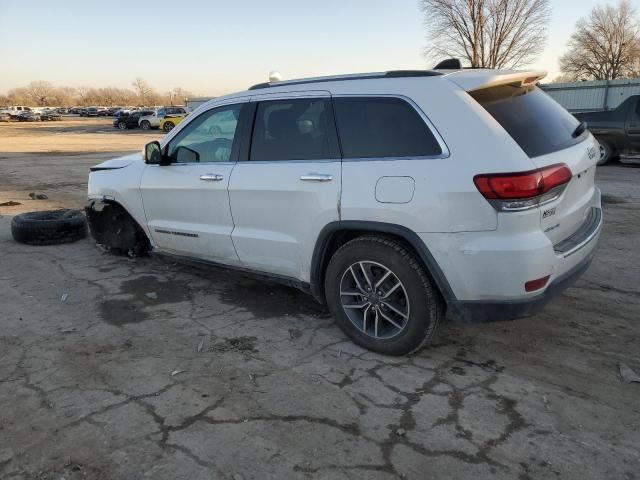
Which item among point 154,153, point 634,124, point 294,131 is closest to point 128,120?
point 634,124

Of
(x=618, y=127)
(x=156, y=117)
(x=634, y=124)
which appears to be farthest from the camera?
(x=156, y=117)

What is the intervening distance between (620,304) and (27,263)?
19.2 feet

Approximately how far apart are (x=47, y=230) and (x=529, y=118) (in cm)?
567

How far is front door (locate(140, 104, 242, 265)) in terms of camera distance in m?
4.36

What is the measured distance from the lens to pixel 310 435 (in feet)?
9.16

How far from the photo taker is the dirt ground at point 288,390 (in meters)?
2.58

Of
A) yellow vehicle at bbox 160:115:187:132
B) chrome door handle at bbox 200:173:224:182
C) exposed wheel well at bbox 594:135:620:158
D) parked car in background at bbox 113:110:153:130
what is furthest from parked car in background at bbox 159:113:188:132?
chrome door handle at bbox 200:173:224:182

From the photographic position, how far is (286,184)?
3.83 meters

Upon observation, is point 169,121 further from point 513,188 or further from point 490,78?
point 513,188

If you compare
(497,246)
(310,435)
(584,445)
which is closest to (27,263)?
(310,435)

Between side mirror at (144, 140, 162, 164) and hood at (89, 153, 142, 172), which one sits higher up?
side mirror at (144, 140, 162, 164)

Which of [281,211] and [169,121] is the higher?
[169,121]

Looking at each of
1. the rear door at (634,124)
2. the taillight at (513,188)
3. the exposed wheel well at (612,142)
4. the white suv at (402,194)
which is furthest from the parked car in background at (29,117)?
the taillight at (513,188)

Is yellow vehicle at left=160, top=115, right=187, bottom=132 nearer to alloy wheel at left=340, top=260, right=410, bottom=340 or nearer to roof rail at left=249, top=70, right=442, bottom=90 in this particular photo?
roof rail at left=249, top=70, right=442, bottom=90
